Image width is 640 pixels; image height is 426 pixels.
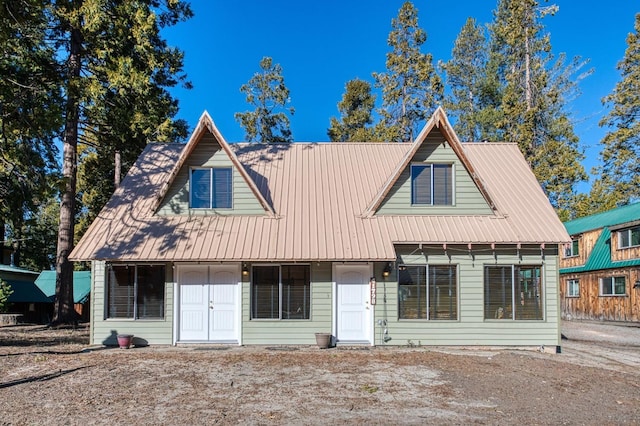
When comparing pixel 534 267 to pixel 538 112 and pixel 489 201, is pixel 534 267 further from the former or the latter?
pixel 538 112

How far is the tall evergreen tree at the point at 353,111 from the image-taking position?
40.0 m

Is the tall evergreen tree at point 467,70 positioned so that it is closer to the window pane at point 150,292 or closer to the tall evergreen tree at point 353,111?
the tall evergreen tree at point 353,111

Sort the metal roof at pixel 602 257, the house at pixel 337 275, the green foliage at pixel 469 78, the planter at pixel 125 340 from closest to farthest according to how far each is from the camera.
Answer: the planter at pixel 125 340 → the house at pixel 337 275 → the metal roof at pixel 602 257 → the green foliage at pixel 469 78

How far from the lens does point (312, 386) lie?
9.76 meters

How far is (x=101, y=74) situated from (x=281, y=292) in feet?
36.6

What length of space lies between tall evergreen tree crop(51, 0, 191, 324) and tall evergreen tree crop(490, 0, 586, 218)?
70.8 feet

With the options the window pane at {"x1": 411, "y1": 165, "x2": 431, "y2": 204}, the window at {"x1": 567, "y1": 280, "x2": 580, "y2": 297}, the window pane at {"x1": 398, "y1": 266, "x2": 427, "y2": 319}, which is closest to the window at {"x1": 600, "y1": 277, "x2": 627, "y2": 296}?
the window at {"x1": 567, "y1": 280, "x2": 580, "y2": 297}

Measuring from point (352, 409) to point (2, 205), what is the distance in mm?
12939

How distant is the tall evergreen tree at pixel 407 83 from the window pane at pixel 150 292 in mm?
22359

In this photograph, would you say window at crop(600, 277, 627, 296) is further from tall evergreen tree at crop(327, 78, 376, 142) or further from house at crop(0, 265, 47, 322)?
house at crop(0, 265, 47, 322)

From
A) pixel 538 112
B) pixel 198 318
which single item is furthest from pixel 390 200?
pixel 538 112

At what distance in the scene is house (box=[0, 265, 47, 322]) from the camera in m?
25.7

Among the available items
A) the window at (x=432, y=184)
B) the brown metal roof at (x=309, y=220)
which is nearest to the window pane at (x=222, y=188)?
the brown metal roof at (x=309, y=220)

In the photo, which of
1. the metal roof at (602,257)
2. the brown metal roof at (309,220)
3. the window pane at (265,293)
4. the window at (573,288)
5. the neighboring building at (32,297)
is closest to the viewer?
the brown metal roof at (309,220)
